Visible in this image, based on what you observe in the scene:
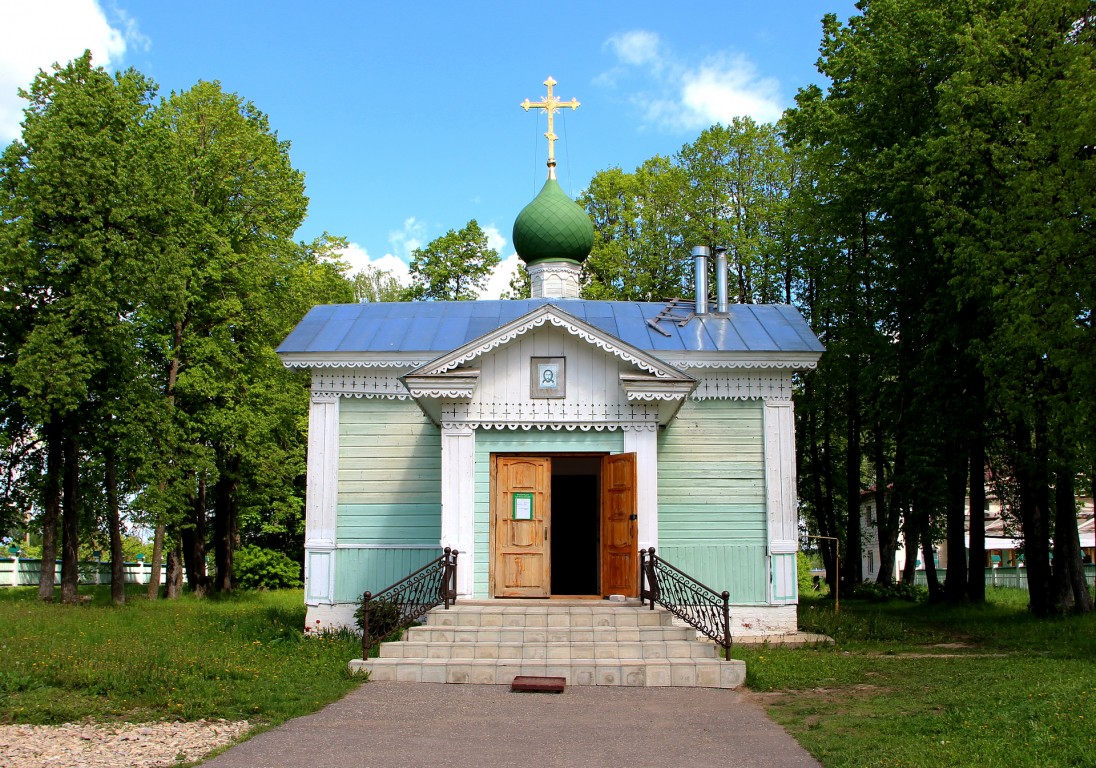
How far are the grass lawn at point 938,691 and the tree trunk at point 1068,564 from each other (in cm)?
105

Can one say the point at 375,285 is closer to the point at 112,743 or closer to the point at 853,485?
the point at 853,485

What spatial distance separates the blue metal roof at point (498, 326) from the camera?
1602 centimetres

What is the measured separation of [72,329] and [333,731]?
14.9 meters

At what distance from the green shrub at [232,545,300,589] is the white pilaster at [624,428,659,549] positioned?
774 inches

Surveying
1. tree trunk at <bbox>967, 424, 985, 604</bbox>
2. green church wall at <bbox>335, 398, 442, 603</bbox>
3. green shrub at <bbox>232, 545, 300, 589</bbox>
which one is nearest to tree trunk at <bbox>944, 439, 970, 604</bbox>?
tree trunk at <bbox>967, 424, 985, 604</bbox>

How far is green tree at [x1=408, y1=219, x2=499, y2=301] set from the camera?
34.8 meters

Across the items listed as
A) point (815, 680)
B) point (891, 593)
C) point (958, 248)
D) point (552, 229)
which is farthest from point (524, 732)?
point (891, 593)

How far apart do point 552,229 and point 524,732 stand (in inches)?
A: 484

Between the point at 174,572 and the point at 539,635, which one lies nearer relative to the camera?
the point at 539,635

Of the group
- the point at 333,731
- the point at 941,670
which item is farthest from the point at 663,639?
the point at 333,731

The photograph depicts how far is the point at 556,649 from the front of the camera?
11891mm

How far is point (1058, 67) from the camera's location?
1551 centimetres

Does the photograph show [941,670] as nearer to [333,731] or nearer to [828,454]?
[333,731]

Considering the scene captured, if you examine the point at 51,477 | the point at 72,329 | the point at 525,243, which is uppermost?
the point at 525,243
